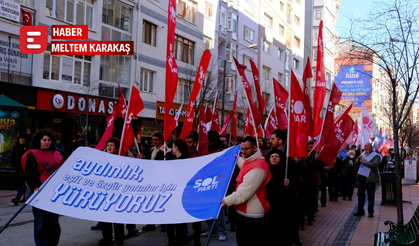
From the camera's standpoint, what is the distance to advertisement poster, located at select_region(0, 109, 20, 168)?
15250mm

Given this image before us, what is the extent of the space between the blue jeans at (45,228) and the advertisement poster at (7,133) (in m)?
9.17

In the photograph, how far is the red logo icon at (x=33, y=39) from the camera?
12071 millimetres

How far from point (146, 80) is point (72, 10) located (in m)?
7.25

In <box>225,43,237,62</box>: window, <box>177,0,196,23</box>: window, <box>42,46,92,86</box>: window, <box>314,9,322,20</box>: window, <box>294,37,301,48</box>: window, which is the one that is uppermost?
<box>314,9,322,20</box>: window

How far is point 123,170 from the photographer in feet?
22.3

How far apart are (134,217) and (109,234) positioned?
7.09ft

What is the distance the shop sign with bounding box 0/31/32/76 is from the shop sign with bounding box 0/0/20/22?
0.80 m

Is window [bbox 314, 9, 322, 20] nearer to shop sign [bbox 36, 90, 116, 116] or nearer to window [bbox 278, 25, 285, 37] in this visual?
window [bbox 278, 25, 285, 37]

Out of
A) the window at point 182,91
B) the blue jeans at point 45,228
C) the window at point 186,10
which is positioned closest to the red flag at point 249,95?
the blue jeans at point 45,228

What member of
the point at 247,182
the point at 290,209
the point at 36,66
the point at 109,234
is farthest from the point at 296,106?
the point at 36,66

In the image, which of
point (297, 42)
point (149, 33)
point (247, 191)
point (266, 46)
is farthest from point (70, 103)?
point (297, 42)

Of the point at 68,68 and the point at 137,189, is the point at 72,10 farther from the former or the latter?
the point at 137,189

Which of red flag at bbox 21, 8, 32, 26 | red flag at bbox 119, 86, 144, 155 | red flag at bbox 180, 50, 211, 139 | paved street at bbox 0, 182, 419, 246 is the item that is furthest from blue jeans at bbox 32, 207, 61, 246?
red flag at bbox 21, 8, 32, 26

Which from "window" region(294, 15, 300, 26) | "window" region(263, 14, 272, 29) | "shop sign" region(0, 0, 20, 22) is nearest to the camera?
"shop sign" region(0, 0, 20, 22)
